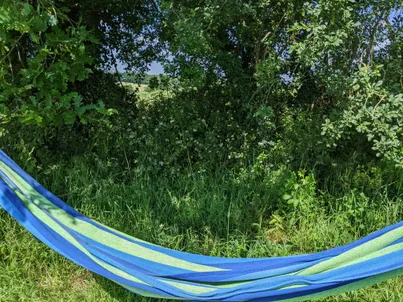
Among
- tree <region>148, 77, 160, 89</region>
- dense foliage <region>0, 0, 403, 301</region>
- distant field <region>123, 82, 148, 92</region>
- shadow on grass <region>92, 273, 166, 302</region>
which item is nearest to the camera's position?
shadow on grass <region>92, 273, 166, 302</region>

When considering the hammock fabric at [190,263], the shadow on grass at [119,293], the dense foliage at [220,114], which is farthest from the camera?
the dense foliage at [220,114]

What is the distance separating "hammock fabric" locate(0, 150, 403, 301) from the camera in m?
1.67

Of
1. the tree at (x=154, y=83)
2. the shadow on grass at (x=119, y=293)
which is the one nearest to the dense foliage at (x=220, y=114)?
the tree at (x=154, y=83)

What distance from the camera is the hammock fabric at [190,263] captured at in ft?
5.49

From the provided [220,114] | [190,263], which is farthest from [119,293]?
[220,114]

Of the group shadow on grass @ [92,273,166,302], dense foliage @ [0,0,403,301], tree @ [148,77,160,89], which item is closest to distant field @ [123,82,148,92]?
dense foliage @ [0,0,403,301]

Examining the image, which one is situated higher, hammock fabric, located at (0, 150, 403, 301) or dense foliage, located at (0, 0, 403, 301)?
dense foliage, located at (0, 0, 403, 301)

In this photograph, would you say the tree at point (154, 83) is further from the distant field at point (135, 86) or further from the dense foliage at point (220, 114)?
the distant field at point (135, 86)

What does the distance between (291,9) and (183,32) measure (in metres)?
0.97

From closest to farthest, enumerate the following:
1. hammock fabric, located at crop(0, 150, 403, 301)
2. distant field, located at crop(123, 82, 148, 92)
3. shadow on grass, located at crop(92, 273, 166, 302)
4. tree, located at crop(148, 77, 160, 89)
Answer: hammock fabric, located at crop(0, 150, 403, 301) < shadow on grass, located at crop(92, 273, 166, 302) < tree, located at crop(148, 77, 160, 89) < distant field, located at crop(123, 82, 148, 92)

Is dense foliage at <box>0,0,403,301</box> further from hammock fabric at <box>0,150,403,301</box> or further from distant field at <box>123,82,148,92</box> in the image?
hammock fabric at <box>0,150,403,301</box>

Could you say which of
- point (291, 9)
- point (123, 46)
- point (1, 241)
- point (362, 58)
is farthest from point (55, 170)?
point (362, 58)

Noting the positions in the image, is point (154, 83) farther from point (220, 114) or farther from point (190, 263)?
point (190, 263)

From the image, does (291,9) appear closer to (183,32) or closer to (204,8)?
(204,8)
